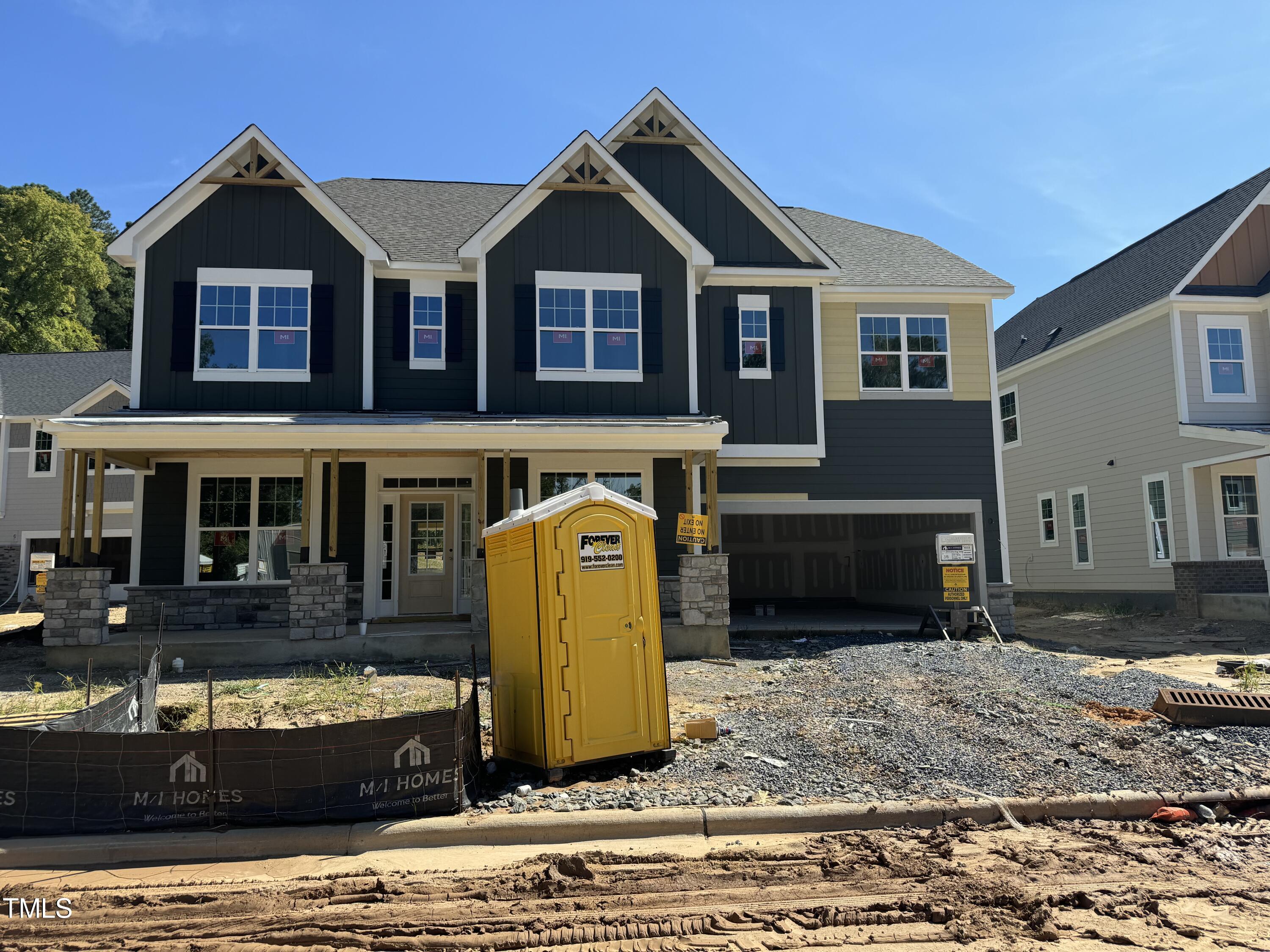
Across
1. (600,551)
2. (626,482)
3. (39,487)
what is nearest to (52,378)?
(39,487)

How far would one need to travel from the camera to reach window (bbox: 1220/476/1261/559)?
60.4 feet

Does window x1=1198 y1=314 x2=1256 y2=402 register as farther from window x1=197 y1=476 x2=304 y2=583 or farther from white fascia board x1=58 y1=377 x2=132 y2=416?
white fascia board x1=58 y1=377 x2=132 y2=416

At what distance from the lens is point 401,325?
1553cm

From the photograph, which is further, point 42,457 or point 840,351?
point 42,457

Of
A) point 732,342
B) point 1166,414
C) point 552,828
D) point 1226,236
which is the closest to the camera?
point 552,828

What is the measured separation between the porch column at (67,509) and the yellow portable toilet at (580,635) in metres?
8.67

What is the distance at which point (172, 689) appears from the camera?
35.2 feet

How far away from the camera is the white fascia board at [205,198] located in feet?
48.2

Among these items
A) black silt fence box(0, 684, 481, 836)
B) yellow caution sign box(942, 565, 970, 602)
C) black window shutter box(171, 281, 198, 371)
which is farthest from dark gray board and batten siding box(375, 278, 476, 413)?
black silt fence box(0, 684, 481, 836)

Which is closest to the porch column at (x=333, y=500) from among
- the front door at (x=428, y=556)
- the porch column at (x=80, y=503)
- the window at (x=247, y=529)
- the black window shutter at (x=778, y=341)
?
the window at (x=247, y=529)

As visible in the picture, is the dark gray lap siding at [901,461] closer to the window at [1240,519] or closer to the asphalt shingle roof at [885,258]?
the asphalt shingle roof at [885,258]

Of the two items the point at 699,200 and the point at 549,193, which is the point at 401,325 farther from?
the point at 699,200

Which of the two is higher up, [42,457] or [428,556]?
[42,457]

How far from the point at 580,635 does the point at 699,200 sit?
1198 centimetres
